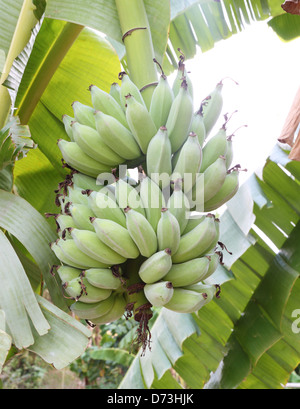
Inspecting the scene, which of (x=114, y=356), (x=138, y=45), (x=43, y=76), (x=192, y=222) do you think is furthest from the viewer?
(x=114, y=356)

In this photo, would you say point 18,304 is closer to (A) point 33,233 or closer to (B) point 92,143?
(A) point 33,233

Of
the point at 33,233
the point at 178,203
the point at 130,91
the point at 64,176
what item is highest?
the point at 130,91

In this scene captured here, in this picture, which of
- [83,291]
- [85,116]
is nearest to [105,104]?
[85,116]

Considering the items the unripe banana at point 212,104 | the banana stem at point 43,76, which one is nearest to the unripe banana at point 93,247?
the unripe banana at point 212,104

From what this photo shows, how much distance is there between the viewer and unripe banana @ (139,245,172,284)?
0.71m

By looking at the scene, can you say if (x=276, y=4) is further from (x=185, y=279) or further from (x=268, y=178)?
(x=185, y=279)

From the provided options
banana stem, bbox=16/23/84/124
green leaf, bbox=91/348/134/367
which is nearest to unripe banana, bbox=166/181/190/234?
banana stem, bbox=16/23/84/124

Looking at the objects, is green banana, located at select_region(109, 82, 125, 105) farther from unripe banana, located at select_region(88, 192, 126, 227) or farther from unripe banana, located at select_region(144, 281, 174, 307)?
unripe banana, located at select_region(144, 281, 174, 307)

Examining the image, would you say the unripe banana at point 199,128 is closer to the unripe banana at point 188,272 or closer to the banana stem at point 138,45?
the banana stem at point 138,45

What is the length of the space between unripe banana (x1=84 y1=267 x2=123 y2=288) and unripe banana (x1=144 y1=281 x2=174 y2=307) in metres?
0.07

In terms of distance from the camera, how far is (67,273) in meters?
0.80

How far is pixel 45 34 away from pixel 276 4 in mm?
941

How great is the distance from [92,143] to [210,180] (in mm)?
241
